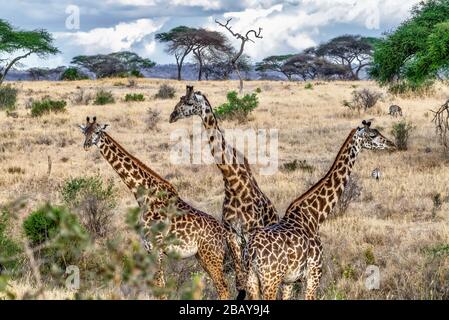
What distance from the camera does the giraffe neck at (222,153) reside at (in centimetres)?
665

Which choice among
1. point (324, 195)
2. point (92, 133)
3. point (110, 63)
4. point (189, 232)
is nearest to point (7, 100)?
point (92, 133)

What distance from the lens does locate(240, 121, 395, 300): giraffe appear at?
191 inches

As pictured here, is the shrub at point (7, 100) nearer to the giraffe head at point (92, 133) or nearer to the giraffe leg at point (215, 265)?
the giraffe head at point (92, 133)

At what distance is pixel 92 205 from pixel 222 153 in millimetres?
3563

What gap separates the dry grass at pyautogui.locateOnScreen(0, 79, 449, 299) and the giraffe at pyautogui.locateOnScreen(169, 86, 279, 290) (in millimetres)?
1006

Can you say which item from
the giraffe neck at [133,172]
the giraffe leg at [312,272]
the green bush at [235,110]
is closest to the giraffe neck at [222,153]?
the giraffe neck at [133,172]

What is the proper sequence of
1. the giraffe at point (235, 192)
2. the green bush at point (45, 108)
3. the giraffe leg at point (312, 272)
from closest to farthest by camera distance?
the giraffe leg at point (312, 272) < the giraffe at point (235, 192) < the green bush at point (45, 108)

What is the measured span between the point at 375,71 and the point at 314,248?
1330 cm

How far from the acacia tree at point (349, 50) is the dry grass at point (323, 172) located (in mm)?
42476

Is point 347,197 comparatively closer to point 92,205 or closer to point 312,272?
point 92,205

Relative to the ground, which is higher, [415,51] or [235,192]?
[415,51]

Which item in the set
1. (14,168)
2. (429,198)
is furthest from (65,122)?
(429,198)

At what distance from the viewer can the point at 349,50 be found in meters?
69.1

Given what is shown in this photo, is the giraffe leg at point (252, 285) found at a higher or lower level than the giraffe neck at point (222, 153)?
lower
